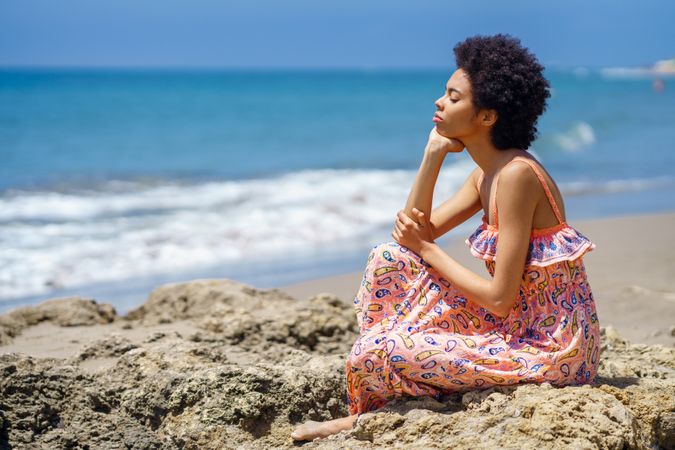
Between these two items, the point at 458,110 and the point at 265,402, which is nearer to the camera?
the point at 458,110

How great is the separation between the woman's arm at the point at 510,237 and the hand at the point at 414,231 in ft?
0.97

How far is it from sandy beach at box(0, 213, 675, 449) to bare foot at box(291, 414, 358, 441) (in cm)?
8

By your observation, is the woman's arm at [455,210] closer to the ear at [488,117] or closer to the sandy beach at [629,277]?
the ear at [488,117]

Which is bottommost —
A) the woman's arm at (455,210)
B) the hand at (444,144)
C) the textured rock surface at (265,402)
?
the textured rock surface at (265,402)

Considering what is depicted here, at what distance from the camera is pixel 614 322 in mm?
5980

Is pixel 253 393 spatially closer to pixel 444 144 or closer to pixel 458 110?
pixel 444 144

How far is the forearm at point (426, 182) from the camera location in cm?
346

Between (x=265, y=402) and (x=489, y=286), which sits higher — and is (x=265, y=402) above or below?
below

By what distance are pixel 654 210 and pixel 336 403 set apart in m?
8.81

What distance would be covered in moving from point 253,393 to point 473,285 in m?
0.99

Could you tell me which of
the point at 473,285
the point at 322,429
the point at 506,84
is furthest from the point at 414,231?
the point at 322,429

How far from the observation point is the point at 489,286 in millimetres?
3170

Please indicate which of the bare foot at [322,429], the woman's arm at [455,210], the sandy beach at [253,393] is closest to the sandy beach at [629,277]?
the sandy beach at [253,393]

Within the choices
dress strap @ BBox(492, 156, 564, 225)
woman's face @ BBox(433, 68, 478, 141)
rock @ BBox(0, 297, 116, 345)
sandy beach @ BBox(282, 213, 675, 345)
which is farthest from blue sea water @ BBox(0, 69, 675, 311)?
rock @ BBox(0, 297, 116, 345)
